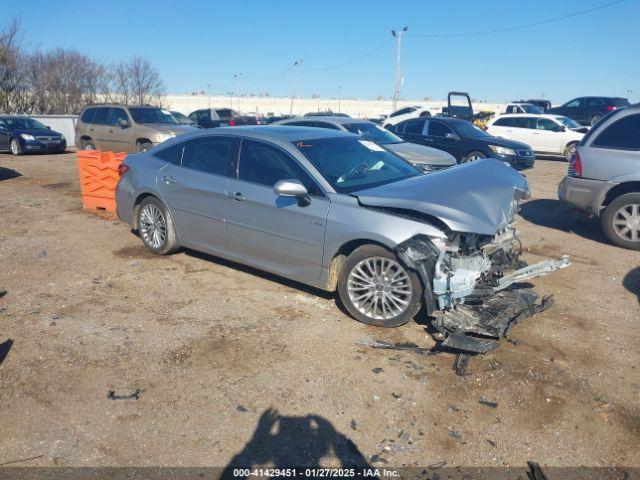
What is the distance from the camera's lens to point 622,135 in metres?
7.30

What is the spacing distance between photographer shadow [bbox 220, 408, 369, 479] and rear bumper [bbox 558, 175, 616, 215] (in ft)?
19.4

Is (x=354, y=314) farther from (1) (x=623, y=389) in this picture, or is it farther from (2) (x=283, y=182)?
(1) (x=623, y=389)

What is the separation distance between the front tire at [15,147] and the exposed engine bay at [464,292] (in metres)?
18.1

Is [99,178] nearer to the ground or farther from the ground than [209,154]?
nearer to the ground

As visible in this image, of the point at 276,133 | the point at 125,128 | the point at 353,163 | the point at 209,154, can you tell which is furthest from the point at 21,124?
the point at 353,163

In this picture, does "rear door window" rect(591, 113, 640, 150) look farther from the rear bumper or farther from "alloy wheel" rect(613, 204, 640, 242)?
"alloy wheel" rect(613, 204, 640, 242)

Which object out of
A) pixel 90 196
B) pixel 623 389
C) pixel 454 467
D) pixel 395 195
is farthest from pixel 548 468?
pixel 90 196

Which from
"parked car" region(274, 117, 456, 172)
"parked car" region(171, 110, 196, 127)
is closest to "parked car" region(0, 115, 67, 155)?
"parked car" region(171, 110, 196, 127)

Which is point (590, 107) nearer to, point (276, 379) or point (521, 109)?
point (521, 109)

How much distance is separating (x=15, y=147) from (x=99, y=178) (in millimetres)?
11844

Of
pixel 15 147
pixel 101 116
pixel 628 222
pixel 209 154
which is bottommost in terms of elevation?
pixel 15 147

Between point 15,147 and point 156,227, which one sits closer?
point 156,227

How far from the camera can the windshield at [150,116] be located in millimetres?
14680

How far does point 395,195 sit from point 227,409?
7.29 feet
